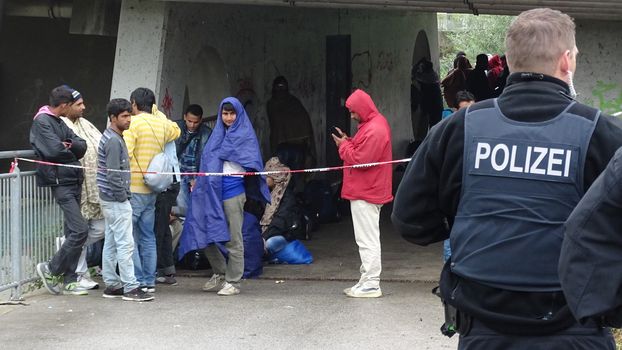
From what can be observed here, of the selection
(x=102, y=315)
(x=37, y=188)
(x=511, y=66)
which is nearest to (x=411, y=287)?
(x=102, y=315)

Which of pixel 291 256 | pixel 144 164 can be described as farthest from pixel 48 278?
pixel 291 256

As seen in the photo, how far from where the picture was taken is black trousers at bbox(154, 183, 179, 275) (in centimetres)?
861

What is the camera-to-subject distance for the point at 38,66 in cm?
1472

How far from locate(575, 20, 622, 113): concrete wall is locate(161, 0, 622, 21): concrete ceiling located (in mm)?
242

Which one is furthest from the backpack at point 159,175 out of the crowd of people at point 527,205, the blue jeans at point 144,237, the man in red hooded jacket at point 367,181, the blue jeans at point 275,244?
the crowd of people at point 527,205

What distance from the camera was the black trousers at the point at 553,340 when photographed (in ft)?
9.45

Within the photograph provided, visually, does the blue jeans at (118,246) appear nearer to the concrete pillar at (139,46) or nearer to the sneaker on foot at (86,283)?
the sneaker on foot at (86,283)

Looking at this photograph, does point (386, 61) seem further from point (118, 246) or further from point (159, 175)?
point (118, 246)

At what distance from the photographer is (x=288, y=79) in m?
14.5

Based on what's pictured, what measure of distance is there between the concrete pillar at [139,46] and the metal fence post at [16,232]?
2.00m

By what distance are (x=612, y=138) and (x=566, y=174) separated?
0.18 meters

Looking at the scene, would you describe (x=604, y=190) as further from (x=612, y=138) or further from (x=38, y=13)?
(x=38, y=13)

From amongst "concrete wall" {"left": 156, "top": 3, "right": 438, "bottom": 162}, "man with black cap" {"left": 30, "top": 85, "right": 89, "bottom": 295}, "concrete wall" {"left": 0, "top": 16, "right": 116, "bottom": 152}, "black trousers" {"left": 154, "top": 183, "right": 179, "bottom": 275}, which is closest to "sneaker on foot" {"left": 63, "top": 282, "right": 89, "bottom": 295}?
"man with black cap" {"left": 30, "top": 85, "right": 89, "bottom": 295}

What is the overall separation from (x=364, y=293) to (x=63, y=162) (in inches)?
105
